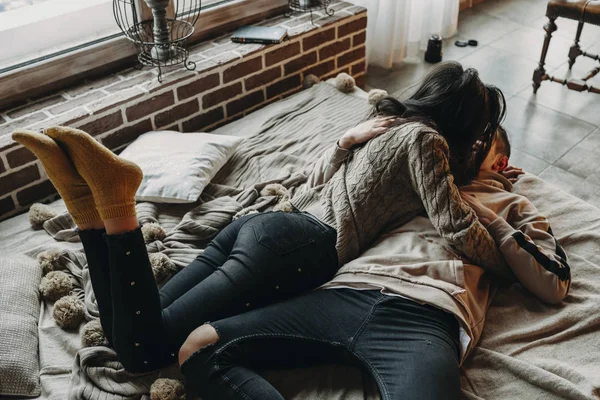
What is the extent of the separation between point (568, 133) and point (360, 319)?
5.85 feet

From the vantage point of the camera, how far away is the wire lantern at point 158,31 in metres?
2.16

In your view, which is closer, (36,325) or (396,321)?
(396,321)

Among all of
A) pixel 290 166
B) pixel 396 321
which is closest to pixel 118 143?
pixel 290 166

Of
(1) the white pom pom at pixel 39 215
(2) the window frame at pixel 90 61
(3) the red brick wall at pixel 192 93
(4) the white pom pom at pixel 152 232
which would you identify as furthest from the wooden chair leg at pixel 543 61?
(1) the white pom pom at pixel 39 215

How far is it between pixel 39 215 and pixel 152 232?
1.20 feet

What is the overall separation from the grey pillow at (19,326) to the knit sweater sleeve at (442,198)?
0.96 m

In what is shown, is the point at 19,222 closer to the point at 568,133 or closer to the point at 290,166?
the point at 290,166

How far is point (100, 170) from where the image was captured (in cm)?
127

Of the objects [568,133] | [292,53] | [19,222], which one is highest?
[292,53]

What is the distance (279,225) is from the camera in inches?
58.1

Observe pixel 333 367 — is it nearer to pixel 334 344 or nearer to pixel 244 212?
pixel 334 344

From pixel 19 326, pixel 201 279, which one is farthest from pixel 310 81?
pixel 19 326

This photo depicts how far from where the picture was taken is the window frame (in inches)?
80.6

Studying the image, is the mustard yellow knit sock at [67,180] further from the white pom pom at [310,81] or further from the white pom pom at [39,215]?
the white pom pom at [310,81]
